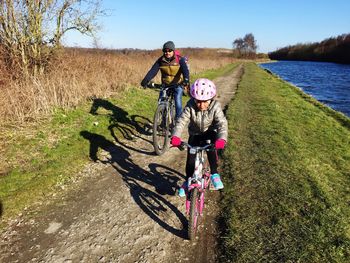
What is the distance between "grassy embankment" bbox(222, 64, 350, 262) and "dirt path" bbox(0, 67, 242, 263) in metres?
0.44

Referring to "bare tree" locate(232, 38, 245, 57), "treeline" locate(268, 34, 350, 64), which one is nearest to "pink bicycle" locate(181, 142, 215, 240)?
"treeline" locate(268, 34, 350, 64)

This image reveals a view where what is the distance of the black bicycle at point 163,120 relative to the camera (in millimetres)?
6930

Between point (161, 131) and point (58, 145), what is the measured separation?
245 centimetres

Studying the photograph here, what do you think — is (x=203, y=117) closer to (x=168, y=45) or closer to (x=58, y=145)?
(x=168, y=45)

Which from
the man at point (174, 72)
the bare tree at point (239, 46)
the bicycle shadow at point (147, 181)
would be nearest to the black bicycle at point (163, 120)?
the man at point (174, 72)

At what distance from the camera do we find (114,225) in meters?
4.44

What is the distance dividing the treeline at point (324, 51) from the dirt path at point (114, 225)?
223ft

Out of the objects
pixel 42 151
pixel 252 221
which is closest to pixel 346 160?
pixel 252 221

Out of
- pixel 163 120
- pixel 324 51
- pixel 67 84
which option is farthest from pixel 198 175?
pixel 324 51

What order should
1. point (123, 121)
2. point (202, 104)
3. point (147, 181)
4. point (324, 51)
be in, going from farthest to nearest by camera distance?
point (324, 51) < point (123, 121) < point (147, 181) < point (202, 104)

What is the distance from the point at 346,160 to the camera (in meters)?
7.00

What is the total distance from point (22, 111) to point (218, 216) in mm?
6137

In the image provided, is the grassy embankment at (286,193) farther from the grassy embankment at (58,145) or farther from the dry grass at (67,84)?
the dry grass at (67,84)

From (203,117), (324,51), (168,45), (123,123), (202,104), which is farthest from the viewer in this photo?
(324,51)
